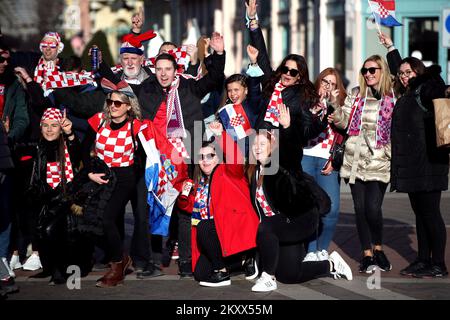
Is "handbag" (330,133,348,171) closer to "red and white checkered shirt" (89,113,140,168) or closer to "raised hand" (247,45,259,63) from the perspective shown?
"raised hand" (247,45,259,63)

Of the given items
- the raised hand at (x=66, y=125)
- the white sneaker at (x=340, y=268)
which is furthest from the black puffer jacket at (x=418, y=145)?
the raised hand at (x=66, y=125)

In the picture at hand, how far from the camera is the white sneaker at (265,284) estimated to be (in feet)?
29.3

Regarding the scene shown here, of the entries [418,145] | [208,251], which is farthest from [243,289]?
[418,145]

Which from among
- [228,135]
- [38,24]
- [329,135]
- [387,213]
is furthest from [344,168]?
[38,24]

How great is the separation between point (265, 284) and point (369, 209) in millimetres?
1369

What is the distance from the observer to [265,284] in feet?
29.3

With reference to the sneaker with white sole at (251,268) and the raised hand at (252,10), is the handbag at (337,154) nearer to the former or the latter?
the sneaker with white sole at (251,268)

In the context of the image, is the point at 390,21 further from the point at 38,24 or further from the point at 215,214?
the point at 38,24

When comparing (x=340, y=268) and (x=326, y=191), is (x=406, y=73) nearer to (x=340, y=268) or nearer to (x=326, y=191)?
(x=326, y=191)

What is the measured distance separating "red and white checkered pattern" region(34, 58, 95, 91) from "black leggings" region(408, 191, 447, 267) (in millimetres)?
3143

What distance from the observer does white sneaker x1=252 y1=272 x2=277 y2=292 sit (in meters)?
8.92

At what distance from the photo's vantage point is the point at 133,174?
954cm

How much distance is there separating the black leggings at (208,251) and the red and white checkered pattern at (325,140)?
1241 mm
